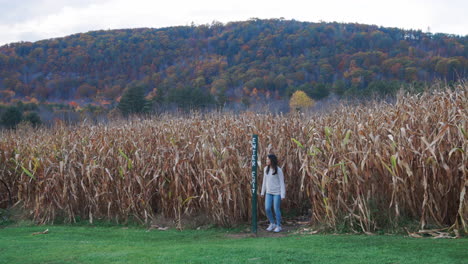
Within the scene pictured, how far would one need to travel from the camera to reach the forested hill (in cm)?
4512

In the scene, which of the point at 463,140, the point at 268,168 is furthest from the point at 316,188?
the point at 463,140

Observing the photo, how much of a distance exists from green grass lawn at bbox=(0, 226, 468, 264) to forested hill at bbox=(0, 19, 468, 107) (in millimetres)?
31744

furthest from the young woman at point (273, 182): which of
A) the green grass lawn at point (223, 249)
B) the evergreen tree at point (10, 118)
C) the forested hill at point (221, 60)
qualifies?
the evergreen tree at point (10, 118)

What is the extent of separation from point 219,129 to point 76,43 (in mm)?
66342

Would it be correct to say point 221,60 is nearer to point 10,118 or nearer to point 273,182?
point 10,118

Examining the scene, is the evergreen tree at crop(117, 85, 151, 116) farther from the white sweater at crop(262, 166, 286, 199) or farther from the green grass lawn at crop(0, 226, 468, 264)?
the white sweater at crop(262, 166, 286, 199)

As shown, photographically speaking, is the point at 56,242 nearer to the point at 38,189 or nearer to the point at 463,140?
the point at 38,189

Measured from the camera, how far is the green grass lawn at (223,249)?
6.25m

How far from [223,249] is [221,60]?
55.9 meters

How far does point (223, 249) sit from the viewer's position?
23.2 feet

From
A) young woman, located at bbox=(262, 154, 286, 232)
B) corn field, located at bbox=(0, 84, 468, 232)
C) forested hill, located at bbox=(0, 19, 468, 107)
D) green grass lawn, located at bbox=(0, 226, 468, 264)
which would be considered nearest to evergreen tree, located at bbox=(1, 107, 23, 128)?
forested hill, located at bbox=(0, 19, 468, 107)

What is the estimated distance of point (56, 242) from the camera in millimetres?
8516

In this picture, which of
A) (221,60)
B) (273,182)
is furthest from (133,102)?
(273,182)

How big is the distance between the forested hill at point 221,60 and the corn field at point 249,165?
2838 centimetres
